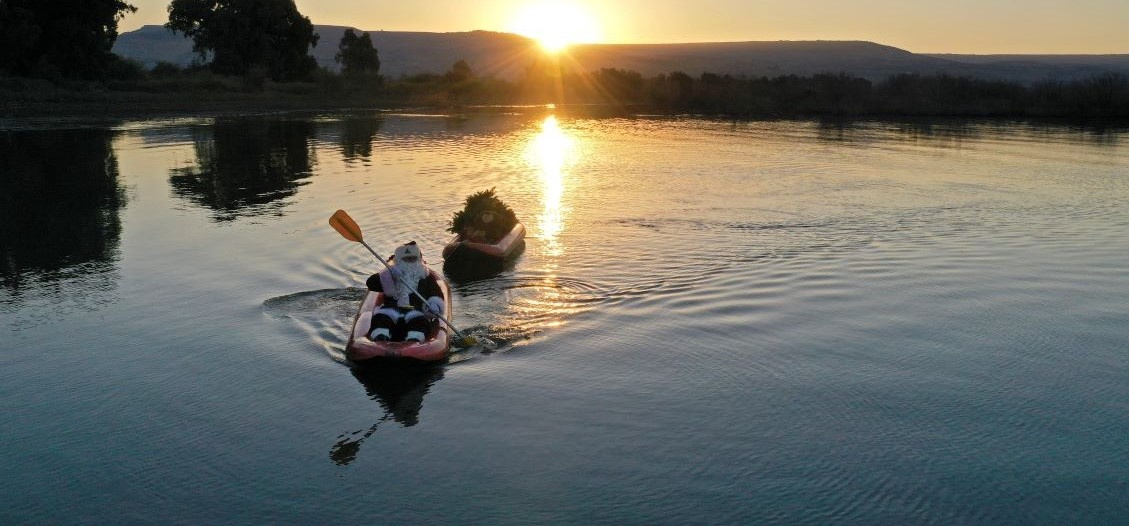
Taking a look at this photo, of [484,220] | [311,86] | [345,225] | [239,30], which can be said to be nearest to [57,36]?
[239,30]

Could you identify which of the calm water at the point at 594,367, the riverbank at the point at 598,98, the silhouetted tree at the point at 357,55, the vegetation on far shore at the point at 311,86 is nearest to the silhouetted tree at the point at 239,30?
the vegetation on far shore at the point at 311,86

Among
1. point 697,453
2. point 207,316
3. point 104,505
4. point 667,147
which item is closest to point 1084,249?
point 697,453

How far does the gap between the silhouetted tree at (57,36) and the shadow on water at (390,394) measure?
51.9 m

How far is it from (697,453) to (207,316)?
770 cm

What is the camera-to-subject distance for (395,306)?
1205cm

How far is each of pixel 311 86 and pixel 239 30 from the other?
672 cm

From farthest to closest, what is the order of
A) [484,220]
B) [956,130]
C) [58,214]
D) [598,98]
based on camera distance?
[598,98], [956,130], [58,214], [484,220]

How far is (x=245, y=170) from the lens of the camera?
32.0 m

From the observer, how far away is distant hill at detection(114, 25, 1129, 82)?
158125mm

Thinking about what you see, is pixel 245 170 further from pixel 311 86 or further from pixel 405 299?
pixel 311 86

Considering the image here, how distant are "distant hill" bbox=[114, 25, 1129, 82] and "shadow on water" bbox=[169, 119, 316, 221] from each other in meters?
106

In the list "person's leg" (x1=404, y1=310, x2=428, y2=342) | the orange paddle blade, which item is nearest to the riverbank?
the orange paddle blade

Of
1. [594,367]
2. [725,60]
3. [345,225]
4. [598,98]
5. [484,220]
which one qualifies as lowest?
[594,367]

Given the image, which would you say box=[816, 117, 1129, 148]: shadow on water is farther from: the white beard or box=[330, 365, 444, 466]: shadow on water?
box=[330, 365, 444, 466]: shadow on water
